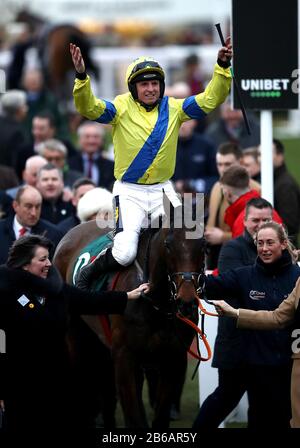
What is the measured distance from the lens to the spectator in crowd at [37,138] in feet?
49.1

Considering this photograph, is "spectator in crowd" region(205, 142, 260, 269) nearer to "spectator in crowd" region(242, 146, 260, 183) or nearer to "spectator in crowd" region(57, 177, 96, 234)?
"spectator in crowd" region(242, 146, 260, 183)

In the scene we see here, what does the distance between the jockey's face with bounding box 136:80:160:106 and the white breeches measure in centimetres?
59

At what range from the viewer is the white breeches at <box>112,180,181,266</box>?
→ 8969 millimetres

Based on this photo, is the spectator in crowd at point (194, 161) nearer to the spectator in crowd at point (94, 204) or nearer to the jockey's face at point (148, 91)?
the spectator in crowd at point (94, 204)

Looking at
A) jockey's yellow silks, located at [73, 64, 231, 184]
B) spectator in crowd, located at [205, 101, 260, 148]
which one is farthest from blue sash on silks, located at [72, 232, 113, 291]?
spectator in crowd, located at [205, 101, 260, 148]

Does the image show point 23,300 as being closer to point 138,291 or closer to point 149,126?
point 138,291

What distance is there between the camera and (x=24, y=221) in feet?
35.7

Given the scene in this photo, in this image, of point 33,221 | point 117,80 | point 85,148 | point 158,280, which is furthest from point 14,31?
point 158,280

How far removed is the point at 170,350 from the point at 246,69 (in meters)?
2.83

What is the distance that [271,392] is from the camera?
28.8 feet

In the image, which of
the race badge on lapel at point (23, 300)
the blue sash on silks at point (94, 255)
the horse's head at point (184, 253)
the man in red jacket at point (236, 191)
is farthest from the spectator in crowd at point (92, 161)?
the race badge on lapel at point (23, 300)

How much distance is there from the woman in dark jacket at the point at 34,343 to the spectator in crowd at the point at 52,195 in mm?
4423

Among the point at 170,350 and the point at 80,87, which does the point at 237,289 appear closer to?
the point at 170,350

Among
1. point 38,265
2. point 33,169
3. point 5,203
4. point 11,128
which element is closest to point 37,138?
point 11,128
